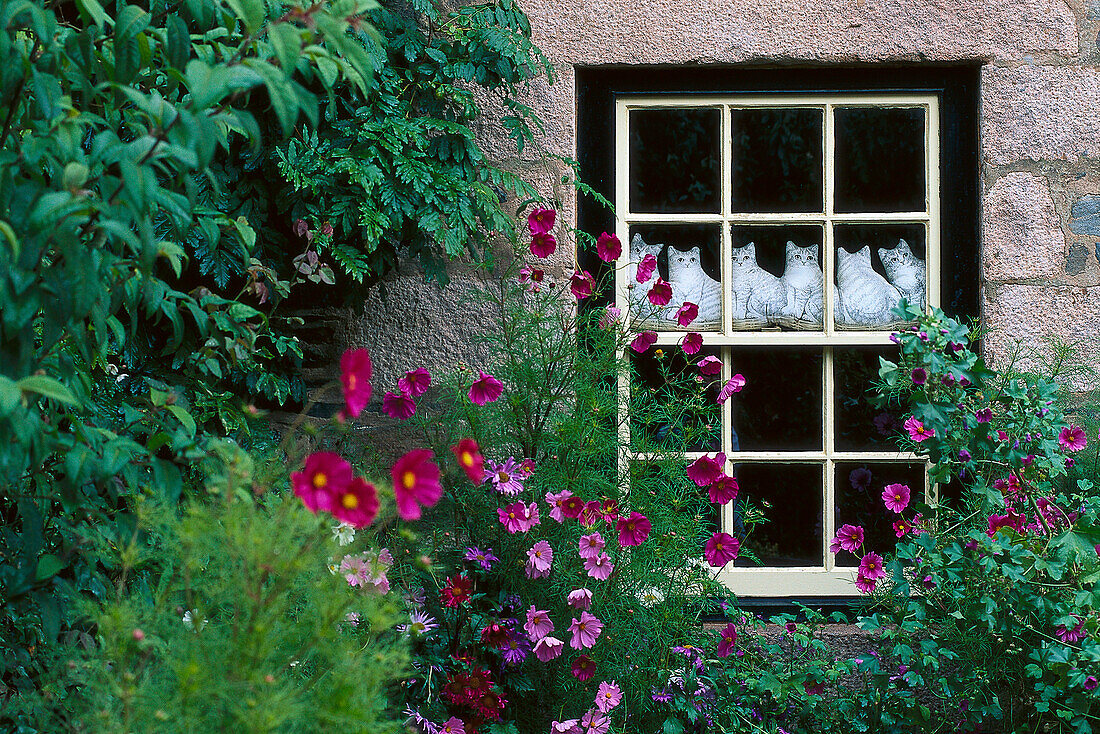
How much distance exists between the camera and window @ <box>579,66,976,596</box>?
2.74m

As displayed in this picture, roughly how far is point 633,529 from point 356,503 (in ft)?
3.44

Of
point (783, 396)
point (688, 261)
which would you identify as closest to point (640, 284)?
point (688, 261)

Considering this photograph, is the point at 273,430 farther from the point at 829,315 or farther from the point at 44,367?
the point at 829,315

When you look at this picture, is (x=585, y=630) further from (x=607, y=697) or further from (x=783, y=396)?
(x=783, y=396)

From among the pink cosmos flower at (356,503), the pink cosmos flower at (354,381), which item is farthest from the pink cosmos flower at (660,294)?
the pink cosmos flower at (356,503)

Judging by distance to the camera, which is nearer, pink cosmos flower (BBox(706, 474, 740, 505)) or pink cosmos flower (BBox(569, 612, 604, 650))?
pink cosmos flower (BBox(569, 612, 604, 650))

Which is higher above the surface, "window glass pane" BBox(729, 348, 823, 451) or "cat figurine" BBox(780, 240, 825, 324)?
"cat figurine" BBox(780, 240, 825, 324)

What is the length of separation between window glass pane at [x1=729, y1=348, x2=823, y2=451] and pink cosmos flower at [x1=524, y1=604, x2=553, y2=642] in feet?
3.32

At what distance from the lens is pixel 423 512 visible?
244 centimetres

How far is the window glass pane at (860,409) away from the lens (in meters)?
2.75

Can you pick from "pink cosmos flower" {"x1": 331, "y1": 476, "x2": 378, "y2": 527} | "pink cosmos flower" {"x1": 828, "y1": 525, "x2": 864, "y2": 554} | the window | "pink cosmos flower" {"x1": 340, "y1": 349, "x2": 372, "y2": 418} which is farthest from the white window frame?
"pink cosmos flower" {"x1": 331, "y1": 476, "x2": 378, "y2": 527}

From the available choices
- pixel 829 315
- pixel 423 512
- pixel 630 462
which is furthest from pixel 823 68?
pixel 423 512

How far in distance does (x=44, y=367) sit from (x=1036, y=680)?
2312 mm

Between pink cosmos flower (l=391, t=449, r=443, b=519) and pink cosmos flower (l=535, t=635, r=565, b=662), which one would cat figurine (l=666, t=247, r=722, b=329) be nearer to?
pink cosmos flower (l=535, t=635, r=565, b=662)
